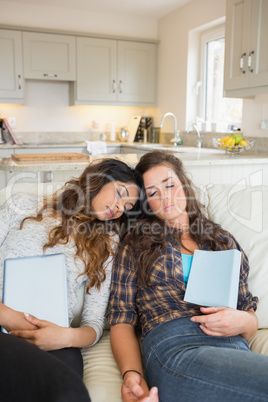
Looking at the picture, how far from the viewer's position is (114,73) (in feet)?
16.5

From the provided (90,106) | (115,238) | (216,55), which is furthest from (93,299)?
(90,106)

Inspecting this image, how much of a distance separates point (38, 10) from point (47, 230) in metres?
4.15

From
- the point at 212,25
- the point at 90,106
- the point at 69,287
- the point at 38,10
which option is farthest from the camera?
the point at 90,106

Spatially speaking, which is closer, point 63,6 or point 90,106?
point 63,6

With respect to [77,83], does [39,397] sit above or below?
below

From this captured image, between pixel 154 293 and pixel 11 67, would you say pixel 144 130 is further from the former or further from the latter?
pixel 154 293

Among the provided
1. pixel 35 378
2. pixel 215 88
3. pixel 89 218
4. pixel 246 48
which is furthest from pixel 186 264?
pixel 215 88

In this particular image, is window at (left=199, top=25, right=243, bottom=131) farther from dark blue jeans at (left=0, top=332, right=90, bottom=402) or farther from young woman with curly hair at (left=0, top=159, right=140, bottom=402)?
dark blue jeans at (left=0, top=332, right=90, bottom=402)

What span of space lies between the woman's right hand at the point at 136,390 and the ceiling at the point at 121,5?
4401 millimetres

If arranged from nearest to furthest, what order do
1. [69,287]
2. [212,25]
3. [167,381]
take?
[167,381], [69,287], [212,25]

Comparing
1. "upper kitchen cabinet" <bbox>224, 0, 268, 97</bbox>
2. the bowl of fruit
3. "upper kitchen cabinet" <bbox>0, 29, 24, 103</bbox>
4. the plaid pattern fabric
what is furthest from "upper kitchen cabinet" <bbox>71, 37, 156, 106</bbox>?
the plaid pattern fabric

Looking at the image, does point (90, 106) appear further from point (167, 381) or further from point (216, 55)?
point (167, 381)

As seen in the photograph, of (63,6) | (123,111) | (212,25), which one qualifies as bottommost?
(123,111)

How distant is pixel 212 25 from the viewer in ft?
14.2
